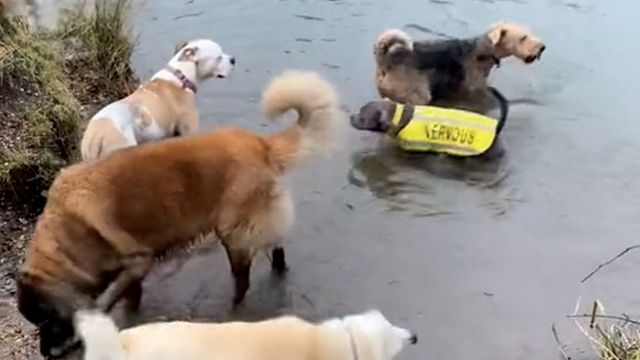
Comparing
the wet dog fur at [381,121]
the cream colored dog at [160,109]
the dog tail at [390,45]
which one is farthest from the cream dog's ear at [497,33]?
the cream colored dog at [160,109]

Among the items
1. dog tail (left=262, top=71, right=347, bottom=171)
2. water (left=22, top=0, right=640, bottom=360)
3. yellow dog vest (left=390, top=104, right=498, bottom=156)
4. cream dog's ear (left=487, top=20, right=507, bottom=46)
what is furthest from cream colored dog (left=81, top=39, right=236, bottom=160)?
cream dog's ear (left=487, top=20, right=507, bottom=46)

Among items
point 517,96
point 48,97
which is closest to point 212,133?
point 48,97

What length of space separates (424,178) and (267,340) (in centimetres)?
363

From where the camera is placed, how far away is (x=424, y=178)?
7.67 m

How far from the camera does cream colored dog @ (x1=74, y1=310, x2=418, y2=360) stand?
4.11 metres

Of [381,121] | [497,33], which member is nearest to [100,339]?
[381,121]

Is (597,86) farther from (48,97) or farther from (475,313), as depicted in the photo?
(48,97)

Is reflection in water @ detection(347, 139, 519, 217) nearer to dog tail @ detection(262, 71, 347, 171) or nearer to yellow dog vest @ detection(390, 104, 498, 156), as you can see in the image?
yellow dog vest @ detection(390, 104, 498, 156)

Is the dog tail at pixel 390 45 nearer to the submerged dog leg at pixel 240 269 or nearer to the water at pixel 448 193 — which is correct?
the water at pixel 448 193

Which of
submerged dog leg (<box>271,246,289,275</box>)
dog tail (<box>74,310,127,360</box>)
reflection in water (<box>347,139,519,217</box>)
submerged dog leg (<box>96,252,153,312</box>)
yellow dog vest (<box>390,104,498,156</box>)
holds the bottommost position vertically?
reflection in water (<box>347,139,519,217</box>)

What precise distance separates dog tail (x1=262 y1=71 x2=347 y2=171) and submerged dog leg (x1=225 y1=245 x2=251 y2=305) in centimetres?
51

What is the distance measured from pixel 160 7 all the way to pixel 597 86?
13.7 feet

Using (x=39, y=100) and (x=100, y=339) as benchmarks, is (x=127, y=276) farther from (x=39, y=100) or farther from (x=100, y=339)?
(x=39, y=100)

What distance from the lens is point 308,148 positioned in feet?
18.8
